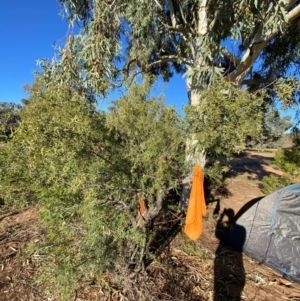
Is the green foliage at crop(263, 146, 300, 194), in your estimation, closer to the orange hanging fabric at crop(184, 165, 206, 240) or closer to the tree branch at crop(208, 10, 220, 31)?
the tree branch at crop(208, 10, 220, 31)

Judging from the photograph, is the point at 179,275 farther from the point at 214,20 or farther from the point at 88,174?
the point at 214,20

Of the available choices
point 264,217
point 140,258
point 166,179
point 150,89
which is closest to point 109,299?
point 140,258

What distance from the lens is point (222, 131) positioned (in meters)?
2.22

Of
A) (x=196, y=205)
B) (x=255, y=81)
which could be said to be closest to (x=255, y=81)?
(x=255, y=81)

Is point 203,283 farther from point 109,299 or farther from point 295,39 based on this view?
point 295,39

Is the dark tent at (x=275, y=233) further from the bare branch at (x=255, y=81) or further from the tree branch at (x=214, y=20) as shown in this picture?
the tree branch at (x=214, y=20)

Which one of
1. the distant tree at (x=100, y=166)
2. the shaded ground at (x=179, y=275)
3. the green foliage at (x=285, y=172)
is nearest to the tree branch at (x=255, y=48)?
the distant tree at (x=100, y=166)

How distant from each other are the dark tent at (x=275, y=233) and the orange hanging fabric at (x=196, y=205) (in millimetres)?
1959

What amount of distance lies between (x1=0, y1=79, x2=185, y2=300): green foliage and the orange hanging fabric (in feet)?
0.80

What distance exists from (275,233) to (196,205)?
7.06 feet

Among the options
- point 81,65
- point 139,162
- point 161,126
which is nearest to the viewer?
point 139,162

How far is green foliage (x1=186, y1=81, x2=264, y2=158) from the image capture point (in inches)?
85.3

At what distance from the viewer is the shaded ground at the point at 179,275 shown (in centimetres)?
271

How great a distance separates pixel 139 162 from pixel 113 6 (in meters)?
4.02
